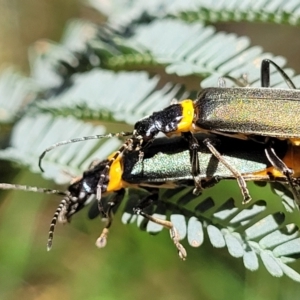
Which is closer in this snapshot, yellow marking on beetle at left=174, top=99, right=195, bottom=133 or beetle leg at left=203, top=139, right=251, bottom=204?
beetle leg at left=203, top=139, right=251, bottom=204

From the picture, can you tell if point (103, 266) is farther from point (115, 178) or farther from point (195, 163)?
point (195, 163)

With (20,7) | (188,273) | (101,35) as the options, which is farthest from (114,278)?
(20,7)

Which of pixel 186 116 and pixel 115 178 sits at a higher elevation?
pixel 186 116

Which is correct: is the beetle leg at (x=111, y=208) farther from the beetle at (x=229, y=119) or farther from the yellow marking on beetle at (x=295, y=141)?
the yellow marking on beetle at (x=295, y=141)

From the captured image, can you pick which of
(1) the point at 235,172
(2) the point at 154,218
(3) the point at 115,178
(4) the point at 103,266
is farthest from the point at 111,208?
(4) the point at 103,266

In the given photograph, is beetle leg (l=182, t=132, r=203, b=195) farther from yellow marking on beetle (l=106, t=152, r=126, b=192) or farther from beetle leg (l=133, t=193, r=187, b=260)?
yellow marking on beetle (l=106, t=152, r=126, b=192)

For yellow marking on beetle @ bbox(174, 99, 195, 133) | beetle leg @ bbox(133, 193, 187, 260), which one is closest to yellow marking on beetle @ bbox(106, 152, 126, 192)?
beetle leg @ bbox(133, 193, 187, 260)

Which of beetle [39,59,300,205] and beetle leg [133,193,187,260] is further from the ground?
beetle [39,59,300,205]

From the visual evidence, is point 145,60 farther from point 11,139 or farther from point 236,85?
point 11,139
